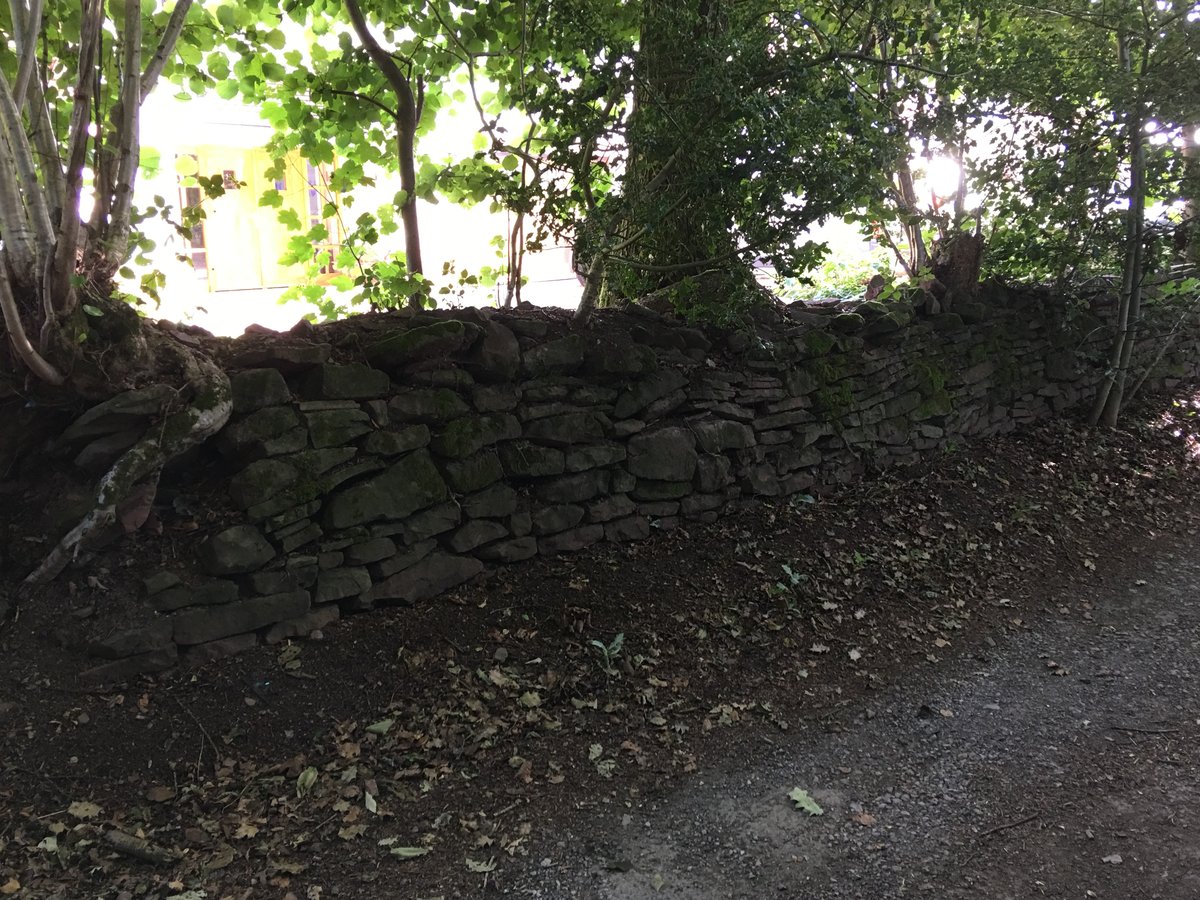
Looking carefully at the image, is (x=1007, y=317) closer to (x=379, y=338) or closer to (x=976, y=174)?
(x=976, y=174)

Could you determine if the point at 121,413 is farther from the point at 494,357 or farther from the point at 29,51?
the point at 494,357

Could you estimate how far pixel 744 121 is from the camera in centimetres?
400

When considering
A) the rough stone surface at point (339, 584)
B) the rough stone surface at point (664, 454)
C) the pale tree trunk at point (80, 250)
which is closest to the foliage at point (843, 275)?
the rough stone surface at point (664, 454)

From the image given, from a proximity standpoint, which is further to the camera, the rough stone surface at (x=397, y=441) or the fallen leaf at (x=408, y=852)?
the rough stone surface at (x=397, y=441)

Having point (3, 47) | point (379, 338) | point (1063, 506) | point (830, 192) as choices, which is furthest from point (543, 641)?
point (1063, 506)

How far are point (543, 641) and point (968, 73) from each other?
15.0 feet

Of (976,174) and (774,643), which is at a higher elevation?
(976,174)

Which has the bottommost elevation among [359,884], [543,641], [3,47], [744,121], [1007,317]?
[359,884]

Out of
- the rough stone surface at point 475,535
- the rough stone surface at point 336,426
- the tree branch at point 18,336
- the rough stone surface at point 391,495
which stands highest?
the tree branch at point 18,336

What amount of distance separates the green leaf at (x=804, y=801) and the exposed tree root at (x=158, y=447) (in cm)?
281

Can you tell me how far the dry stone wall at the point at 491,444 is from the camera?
343 cm

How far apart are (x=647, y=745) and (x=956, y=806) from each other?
3.94 ft

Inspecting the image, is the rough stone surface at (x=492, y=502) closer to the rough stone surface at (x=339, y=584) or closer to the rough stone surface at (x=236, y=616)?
the rough stone surface at (x=339, y=584)

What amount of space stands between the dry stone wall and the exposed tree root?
0.13 m
